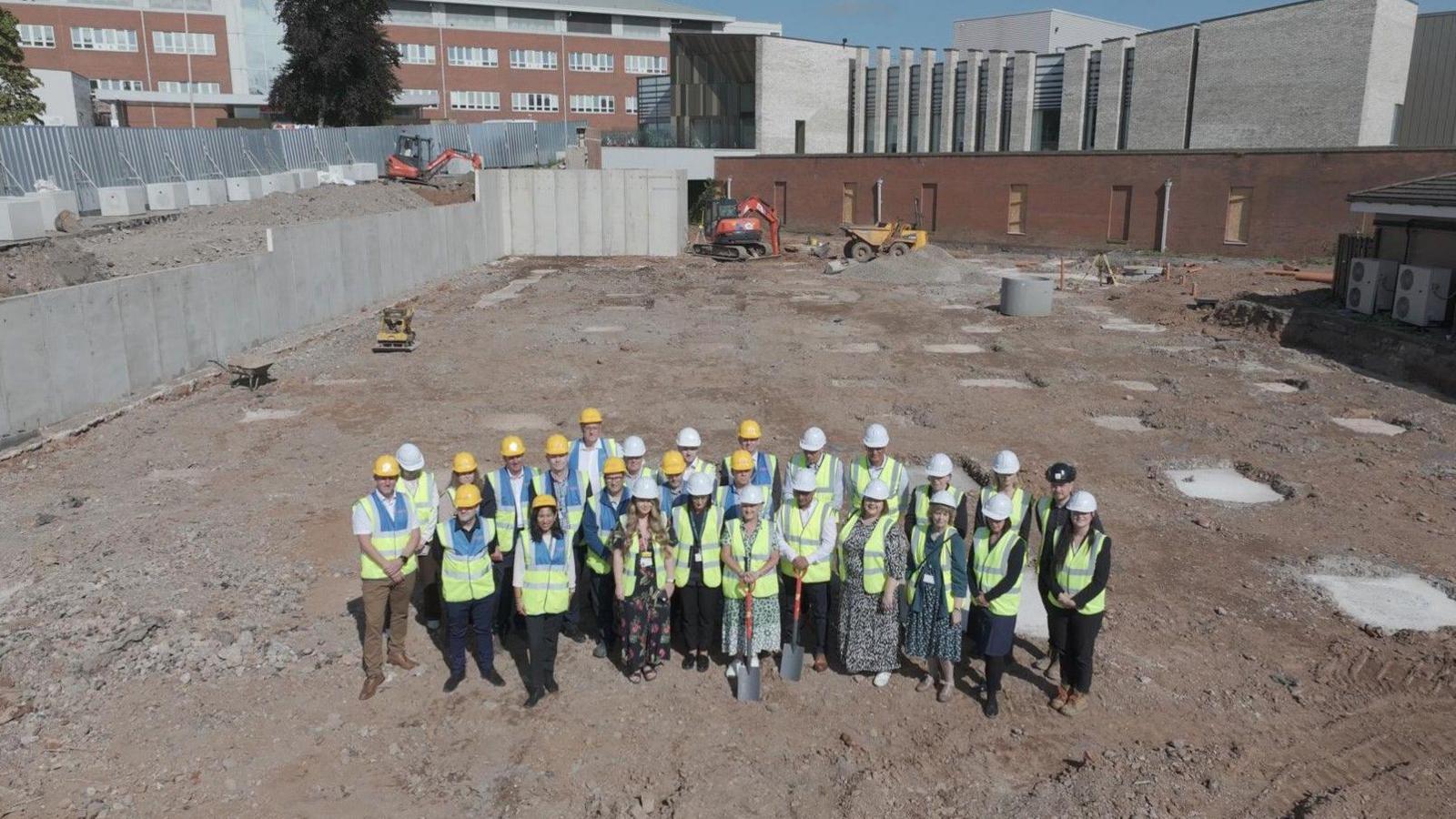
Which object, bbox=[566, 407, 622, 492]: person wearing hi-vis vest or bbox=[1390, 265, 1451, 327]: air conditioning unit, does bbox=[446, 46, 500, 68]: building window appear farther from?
bbox=[566, 407, 622, 492]: person wearing hi-vis vest

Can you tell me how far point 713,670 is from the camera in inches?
318

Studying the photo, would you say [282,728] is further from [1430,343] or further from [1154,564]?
[1430,343]

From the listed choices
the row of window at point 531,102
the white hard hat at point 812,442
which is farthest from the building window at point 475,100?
the white hard hat at point 812,442

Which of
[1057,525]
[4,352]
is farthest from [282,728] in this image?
[4,352]

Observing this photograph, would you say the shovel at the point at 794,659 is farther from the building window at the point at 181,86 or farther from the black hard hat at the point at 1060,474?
the building window at the point at 181,86

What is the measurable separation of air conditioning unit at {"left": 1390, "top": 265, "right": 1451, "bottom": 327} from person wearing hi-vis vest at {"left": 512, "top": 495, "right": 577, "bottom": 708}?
19042mm

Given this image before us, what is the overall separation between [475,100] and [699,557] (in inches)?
3011

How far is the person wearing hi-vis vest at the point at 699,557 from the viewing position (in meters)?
7.58

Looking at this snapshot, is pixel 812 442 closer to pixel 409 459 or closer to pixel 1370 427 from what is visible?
Answer: pixel 409 459

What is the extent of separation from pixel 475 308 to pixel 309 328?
4564 mm

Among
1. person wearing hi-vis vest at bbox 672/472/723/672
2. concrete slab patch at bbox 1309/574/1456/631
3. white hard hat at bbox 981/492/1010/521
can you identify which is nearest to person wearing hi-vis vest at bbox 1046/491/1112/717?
white hard hat at bbox 981/492/1010/521

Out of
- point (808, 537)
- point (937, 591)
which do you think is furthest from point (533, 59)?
point (937, 591)

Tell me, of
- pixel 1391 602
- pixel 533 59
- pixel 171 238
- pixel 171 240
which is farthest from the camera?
pixel 533 59

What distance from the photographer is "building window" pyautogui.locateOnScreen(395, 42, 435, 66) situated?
7506cm
